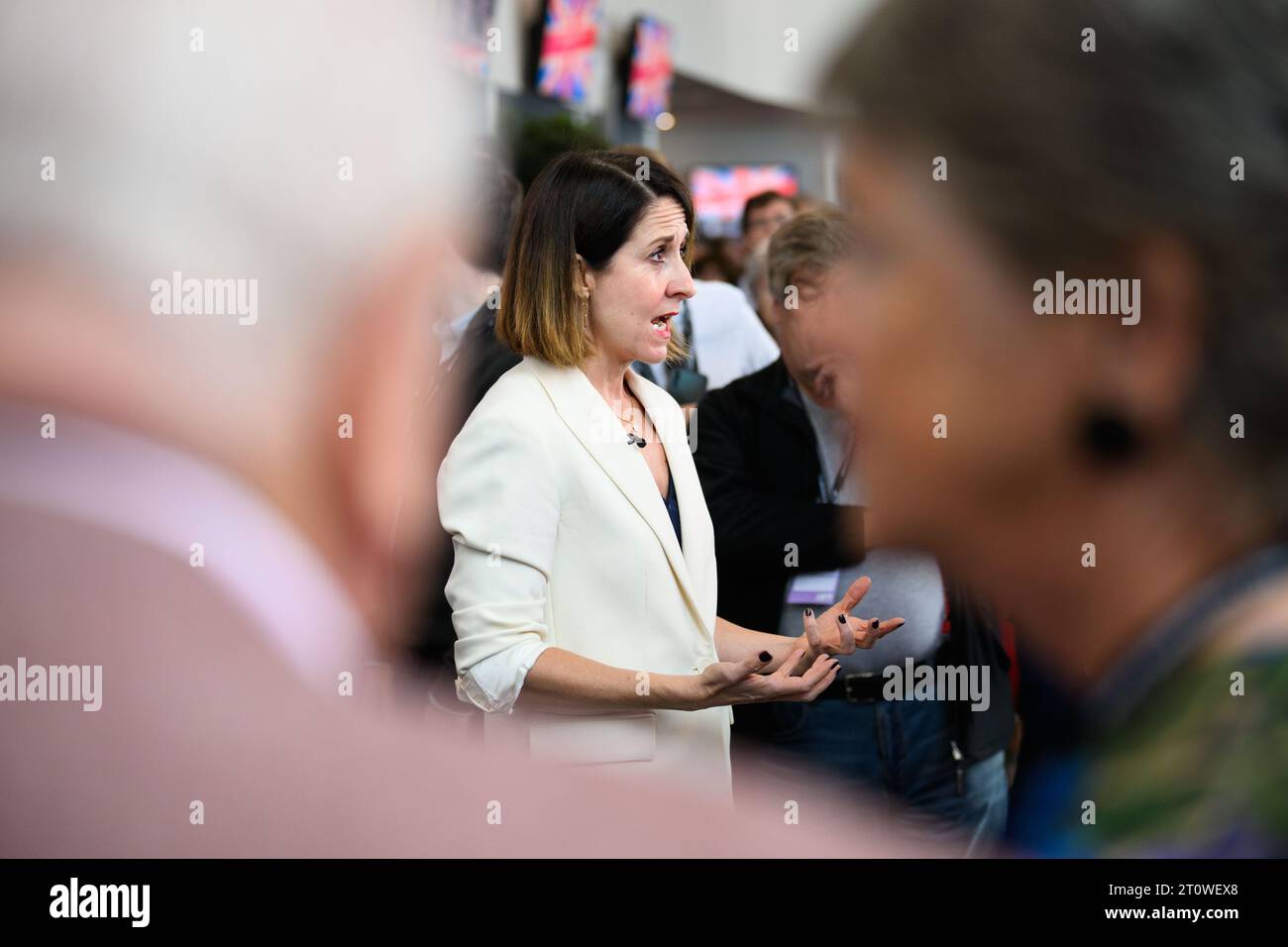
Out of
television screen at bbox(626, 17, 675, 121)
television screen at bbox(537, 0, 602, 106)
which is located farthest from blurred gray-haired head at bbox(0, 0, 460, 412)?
television screen at bbox(626, 17, 675, 121)

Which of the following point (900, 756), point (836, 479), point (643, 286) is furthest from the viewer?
point (900, 756)

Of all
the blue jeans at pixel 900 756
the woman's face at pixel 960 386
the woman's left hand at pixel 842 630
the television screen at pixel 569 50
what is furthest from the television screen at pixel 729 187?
the woman's face at pixel 960 386

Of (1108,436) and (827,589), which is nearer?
(1108,436)

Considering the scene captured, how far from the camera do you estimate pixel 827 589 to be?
2.28 m

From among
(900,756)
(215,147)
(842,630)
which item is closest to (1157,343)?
(842,630)

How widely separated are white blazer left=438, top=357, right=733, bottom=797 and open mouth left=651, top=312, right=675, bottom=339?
0.45ft

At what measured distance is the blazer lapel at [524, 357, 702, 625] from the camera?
78.3 inches

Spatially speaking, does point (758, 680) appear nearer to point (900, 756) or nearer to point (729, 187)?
point (900, 756)

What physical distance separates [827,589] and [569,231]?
0.80 m

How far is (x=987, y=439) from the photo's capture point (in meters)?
0.49
